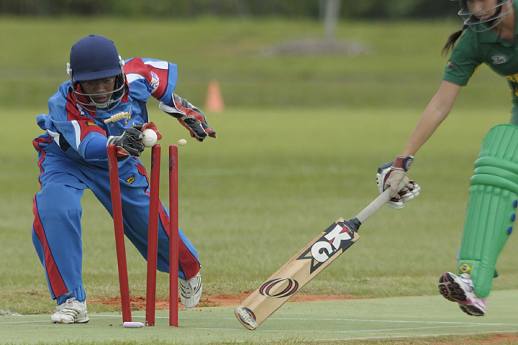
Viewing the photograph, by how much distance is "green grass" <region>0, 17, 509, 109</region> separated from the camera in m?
39.2

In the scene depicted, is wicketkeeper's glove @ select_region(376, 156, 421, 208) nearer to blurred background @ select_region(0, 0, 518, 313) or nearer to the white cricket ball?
the white cricket ball

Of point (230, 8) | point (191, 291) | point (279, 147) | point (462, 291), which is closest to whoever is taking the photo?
point (462, 291)

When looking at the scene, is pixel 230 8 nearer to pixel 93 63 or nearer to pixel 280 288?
pixel 93 63

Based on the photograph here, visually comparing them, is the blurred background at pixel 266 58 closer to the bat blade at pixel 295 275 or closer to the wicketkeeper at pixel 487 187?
the bat blade at pixel 295 275

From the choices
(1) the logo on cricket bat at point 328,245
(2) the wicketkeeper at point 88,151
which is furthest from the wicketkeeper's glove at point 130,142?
(1) the logo on cricket bat at point 328,245

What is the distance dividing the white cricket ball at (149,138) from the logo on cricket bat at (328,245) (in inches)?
39.0

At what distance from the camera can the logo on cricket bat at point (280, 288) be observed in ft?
21.4

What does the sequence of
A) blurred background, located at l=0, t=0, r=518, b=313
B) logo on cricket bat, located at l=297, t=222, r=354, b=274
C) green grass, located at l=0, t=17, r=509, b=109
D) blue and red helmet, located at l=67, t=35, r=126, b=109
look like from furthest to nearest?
green grass, located at l=0, t=17, r=509, b=109 → blurred background, located at l=0, t=0, r=518, b=313 → blue and red helmet, located at l=67, t=35, r=126, b=109 → logo on cricket bat, located at l=297, t=222, r=354, b=274

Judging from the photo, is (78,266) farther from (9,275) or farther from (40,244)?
(9,275)

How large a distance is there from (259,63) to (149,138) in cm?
4105

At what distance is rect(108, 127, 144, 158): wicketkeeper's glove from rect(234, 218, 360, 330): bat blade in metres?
0.97

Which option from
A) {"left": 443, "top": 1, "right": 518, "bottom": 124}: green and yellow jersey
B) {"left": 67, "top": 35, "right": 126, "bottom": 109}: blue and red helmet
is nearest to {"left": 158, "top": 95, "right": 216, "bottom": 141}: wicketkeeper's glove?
{"left": 67, "top": 35, "right": 126, "bottom": 109}: blue and red helmet

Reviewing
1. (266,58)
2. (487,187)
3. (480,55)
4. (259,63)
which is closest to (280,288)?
(487,187)

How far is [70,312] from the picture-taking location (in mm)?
6914
